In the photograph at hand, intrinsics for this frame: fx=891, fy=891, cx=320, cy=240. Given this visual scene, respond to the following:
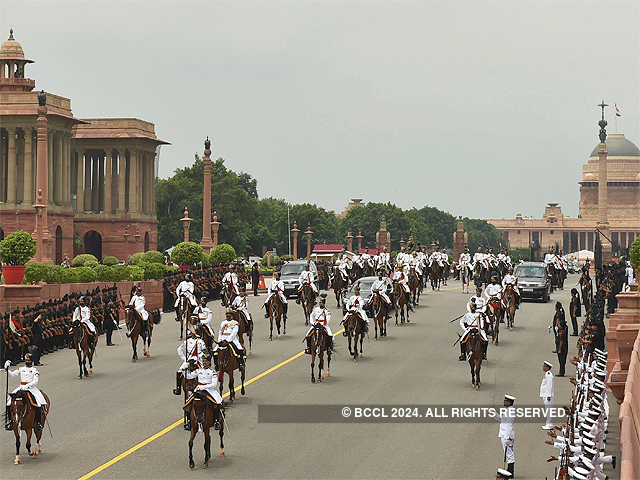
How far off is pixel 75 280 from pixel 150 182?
204 ft

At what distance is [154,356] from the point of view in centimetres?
2652

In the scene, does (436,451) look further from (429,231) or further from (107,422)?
(429,231)

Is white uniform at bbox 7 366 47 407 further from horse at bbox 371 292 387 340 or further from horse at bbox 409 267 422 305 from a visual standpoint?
horse at bbox 409 267 422 305

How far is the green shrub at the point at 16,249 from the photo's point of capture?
32.4 metres

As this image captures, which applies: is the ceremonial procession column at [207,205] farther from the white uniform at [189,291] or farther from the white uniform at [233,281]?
the white uniform at [189,291]

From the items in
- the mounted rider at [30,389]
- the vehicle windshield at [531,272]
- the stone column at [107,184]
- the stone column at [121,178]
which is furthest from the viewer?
the stone column at [107,184]

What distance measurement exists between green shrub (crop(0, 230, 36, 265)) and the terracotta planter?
45 centimetres

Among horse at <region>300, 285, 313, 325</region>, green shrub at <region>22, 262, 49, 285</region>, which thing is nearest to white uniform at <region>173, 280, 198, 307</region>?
horse at <region>300, 285, 313, 325</region>

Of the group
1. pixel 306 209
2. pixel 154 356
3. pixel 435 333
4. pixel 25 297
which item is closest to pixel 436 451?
pixel 154 356

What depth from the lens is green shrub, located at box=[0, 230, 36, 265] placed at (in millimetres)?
32375

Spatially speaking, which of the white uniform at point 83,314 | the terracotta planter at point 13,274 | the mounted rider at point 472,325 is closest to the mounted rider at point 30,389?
the white uniform at point 83,314

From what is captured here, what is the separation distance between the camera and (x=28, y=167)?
79.7 m

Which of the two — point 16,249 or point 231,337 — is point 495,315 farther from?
→ point 16,249

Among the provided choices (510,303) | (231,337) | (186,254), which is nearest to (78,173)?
(186,254)
